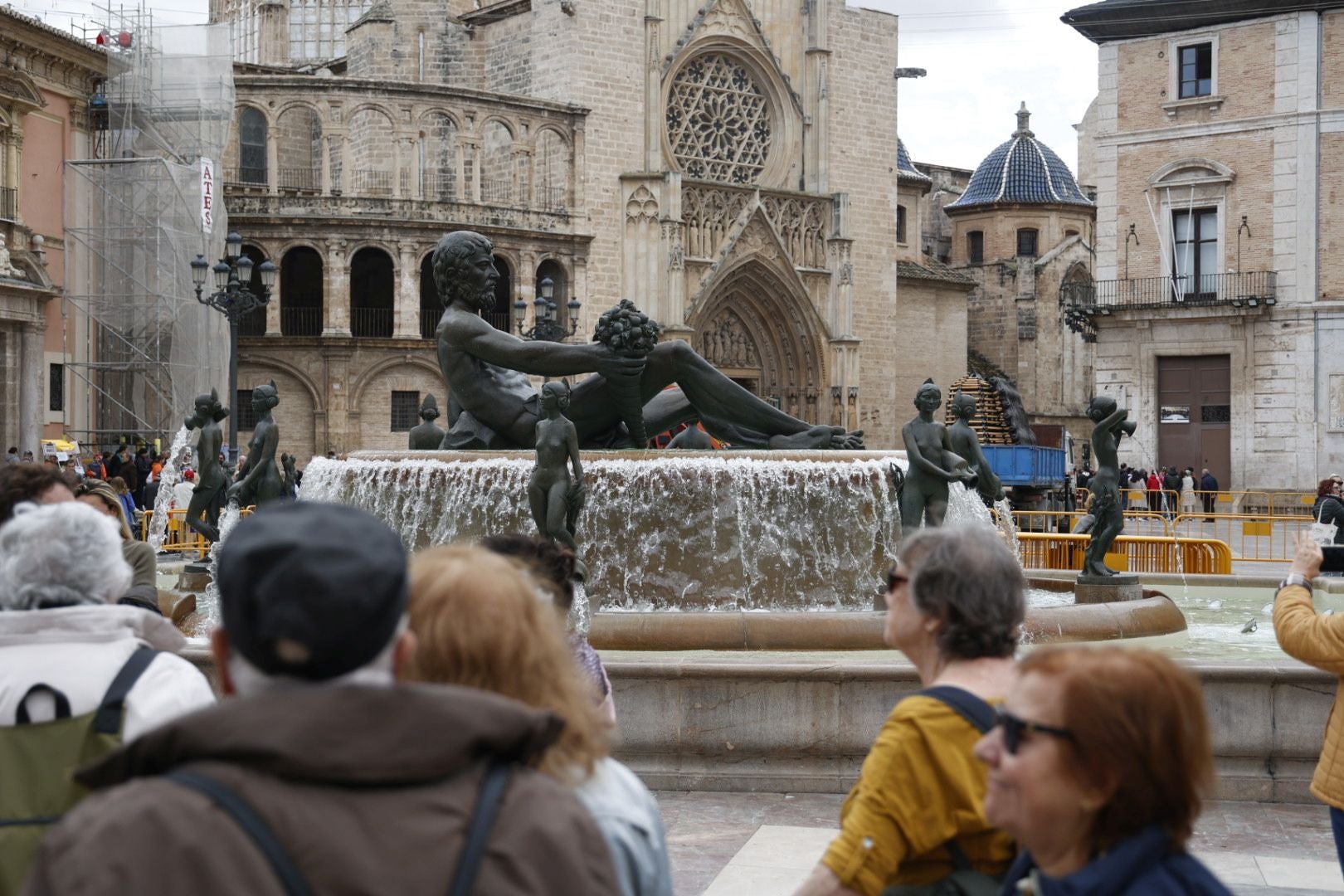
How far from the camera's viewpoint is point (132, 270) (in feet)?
116

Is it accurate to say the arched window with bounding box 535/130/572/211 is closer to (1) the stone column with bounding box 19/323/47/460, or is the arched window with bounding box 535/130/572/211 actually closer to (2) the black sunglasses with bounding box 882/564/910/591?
(1) the stone column with bounding box 19/323/47/460

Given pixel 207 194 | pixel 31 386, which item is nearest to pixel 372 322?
pixel 207 194

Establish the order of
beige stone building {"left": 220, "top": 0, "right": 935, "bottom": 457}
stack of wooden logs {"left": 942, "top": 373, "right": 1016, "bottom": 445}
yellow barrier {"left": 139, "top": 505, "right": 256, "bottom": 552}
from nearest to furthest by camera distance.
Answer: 1. yellow barrier {"left": 139, "top": 505, "right": 256, "bottom": 552}
2. stack of wooden logs {"left": 942, "top": 373, "right": 1016, "bottom": 445}
3. beige stone building {"left": 220, "top": 0, "right": 935, "bottom": 457}

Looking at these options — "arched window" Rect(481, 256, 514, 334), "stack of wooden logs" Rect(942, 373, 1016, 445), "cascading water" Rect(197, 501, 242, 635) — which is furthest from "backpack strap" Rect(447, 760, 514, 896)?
"arched window" Rect(481, 256, 514, 334)

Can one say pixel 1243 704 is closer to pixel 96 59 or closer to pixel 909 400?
pixel 96 59

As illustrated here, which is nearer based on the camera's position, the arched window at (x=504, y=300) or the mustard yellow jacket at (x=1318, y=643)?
the mustard yellow jacket at (x=1318, y=643)

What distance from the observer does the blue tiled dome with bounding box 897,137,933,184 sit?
57750 millimetres

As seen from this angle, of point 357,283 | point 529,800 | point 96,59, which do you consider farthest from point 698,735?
point 357,283

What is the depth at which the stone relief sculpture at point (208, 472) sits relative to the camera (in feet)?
48.8

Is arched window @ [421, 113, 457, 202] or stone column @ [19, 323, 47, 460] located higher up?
arched window @ [421, 113, 457, 202]

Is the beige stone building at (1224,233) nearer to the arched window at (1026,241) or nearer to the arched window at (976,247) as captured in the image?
the arched window at (1026,241)

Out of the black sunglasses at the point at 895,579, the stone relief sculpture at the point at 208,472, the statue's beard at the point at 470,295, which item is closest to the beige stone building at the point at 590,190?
the stone relief sculpture at the point at 208,472

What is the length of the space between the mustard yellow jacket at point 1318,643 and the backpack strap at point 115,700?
2.68 meters

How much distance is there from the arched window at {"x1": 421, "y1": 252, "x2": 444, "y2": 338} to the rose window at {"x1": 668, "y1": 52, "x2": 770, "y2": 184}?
760cm
